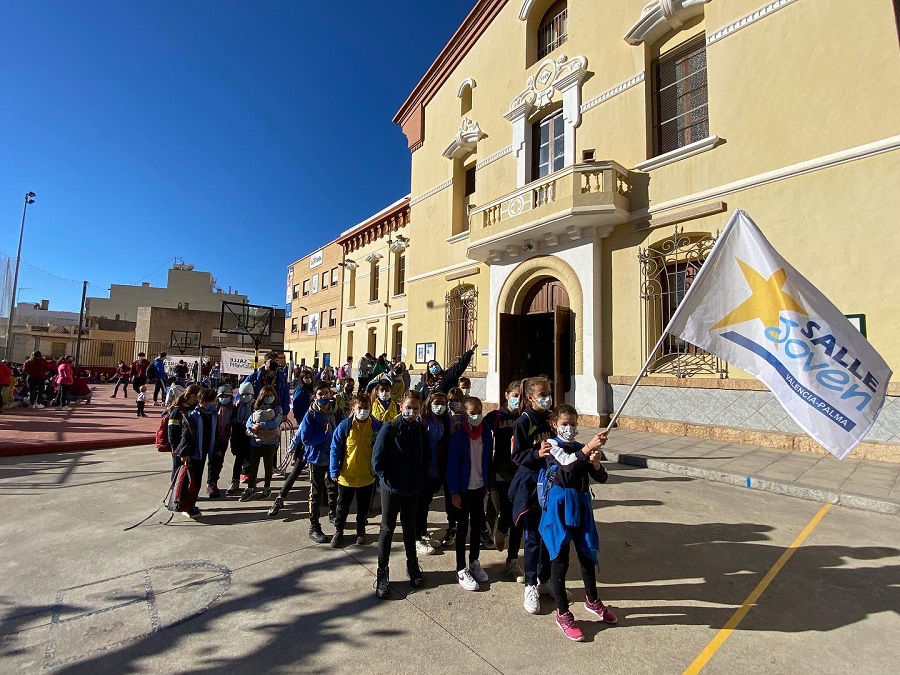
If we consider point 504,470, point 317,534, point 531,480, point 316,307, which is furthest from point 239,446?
point 316,307

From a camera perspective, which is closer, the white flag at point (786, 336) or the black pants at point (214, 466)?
the white flag at point (786, 336)

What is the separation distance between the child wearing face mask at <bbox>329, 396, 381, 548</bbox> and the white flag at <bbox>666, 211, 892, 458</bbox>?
3.02m

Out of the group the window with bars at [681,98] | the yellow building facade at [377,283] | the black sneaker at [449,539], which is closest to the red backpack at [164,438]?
the black sneaker at [449,539]

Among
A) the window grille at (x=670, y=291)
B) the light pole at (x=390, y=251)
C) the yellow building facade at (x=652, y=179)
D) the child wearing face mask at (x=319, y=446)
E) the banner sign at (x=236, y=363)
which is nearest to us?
the child wearing face mask at (x=319, y=446)

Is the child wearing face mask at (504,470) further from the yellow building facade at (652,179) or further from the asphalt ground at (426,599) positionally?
the yellow building facade at (652,179)

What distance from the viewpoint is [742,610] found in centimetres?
313

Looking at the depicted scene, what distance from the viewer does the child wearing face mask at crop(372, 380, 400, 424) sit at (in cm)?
477

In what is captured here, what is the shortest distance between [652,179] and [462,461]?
977 cm

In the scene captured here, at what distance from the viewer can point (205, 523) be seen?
4938mm

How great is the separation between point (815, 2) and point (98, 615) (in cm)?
1395

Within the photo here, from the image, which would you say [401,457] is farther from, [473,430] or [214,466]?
[214,466]

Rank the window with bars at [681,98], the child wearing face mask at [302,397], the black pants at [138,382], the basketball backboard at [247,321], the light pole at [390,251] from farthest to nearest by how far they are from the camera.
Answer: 1. the light pole at [390,251]
2. the basketball backboard at [247,321]
3. the black pants at [138,382]
4. the window with bars at [681,98]
5. the child wearing face mask at [302,397]

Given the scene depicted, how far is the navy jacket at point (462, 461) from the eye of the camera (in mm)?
3828

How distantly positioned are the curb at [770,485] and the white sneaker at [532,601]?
457 cm
